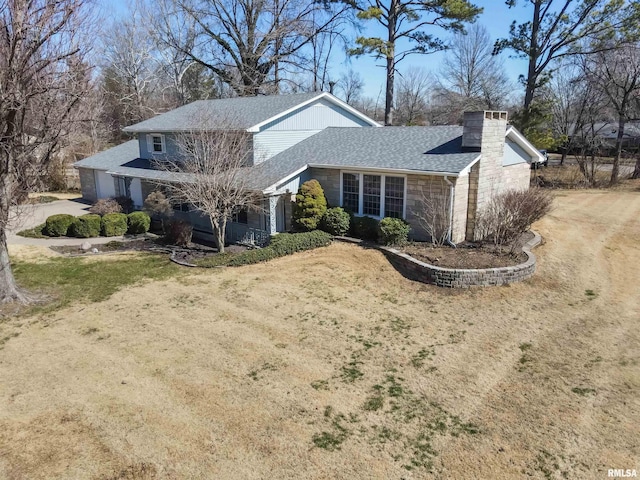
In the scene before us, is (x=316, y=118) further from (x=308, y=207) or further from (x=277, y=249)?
(x=277, y=249)

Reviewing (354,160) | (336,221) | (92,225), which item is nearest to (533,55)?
(354,160)

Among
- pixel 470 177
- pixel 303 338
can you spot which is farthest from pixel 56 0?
pixel 470 177

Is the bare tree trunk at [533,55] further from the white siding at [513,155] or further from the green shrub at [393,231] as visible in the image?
the green shrub at [393,231]

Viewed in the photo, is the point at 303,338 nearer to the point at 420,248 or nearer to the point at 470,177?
the point at 420,248

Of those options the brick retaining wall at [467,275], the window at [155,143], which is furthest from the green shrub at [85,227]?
the brick retaining wall at [467,275]

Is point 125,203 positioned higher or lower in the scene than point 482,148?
lower

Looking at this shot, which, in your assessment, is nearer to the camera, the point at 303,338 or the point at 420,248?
the point at 303,338
